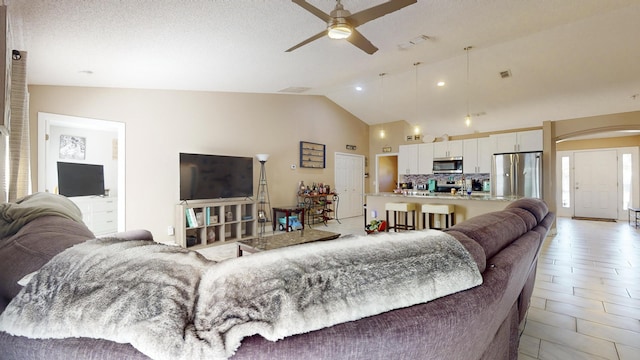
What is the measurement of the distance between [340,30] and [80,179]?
17.1 ft

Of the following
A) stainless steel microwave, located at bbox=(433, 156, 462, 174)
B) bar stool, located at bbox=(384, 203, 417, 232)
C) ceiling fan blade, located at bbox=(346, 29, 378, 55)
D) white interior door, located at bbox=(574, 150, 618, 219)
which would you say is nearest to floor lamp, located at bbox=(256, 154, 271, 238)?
bar stool, located at bbox=(384, 203, 417, 232)

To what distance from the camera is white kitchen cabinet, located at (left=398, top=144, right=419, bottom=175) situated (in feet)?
23.9

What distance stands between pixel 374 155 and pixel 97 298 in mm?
7949

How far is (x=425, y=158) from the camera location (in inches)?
280

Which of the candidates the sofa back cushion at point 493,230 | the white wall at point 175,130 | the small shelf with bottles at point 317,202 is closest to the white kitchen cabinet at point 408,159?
the small shelf with bottles at point 317,202

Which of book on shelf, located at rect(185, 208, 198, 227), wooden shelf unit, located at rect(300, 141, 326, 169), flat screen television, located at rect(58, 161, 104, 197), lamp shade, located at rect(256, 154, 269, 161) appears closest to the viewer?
book on shelf, located at rect(185, 208, 198, 227)

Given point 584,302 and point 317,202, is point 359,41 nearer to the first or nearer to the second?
point 584,302

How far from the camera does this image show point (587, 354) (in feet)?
5.73

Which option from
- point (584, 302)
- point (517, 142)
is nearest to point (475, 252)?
point (584, 302)

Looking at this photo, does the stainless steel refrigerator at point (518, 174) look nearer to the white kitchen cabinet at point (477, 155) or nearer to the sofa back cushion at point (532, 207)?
the white kitchen cabinet at point (477, 155)

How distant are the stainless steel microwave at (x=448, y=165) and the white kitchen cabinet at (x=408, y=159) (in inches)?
20.2

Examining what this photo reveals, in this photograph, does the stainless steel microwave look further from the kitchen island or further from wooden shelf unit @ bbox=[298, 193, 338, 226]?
wooden shelf unit @ bbox=[298, 193, 338, 226]

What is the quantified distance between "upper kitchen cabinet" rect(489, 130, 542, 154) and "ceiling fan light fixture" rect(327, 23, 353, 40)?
5083 mm

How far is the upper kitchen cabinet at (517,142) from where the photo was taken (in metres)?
5.55
